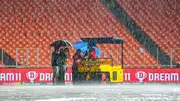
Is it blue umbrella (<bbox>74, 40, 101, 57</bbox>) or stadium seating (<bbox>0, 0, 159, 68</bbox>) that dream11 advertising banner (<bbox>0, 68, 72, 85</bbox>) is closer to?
blue umbrella (<bbox>74, 40, 101, 57</bbox>)

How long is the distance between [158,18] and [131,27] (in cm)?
162

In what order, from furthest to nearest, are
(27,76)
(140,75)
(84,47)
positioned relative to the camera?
(140,75) < (27,76) < (84,47)

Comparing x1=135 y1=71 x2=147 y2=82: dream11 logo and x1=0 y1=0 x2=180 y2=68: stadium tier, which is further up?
x1=0 y1=0 x2=180 y2=68: stadium tier

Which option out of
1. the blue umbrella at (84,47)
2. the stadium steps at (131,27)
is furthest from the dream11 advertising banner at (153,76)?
the stadium steps at (131,27)

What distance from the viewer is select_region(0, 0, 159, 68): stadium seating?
26016 mm

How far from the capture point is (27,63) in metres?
23.5

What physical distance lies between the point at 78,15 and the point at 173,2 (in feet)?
17.6

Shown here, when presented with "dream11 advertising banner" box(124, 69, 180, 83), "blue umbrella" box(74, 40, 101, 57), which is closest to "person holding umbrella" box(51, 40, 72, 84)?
"blue umbrella" box(74, 40, 101, 57)

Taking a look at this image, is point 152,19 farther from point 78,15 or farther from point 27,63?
point 27,63

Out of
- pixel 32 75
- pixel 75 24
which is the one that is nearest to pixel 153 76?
pixel 32 75

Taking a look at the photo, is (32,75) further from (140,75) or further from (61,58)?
(140,75)

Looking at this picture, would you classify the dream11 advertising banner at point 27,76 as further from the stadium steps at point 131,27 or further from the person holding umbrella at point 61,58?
the stadium steps at point 131,27

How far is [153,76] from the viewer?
23.1 m

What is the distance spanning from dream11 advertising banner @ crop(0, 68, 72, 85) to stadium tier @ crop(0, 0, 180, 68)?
2.65m
